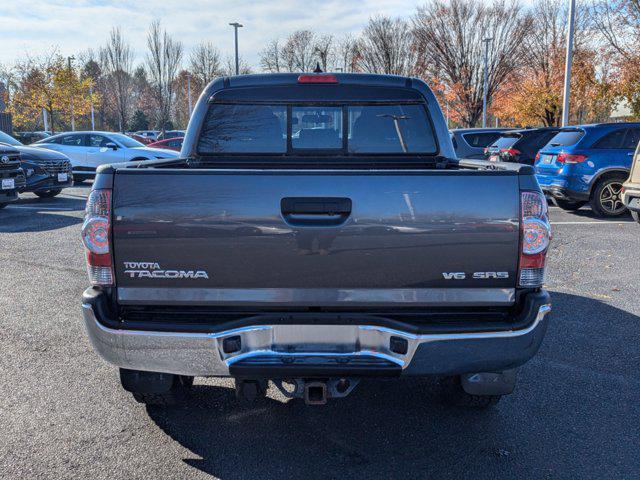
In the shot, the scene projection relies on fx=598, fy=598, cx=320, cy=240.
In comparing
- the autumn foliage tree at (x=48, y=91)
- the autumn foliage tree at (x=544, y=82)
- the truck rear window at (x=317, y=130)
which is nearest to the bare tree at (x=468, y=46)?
the autumn foliage tree at (x=544, y=82)

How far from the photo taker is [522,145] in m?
13.6

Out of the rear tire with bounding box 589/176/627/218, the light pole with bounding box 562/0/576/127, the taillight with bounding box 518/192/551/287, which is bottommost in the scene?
the rear tire with bounding box 589/176/627/218

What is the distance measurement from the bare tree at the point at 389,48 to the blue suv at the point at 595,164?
28566 millimetres

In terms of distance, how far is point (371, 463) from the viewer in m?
2.98

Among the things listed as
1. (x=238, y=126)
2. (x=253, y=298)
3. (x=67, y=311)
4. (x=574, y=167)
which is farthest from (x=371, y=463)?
(x=574, y=167)

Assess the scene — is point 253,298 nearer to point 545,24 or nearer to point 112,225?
point 112,225

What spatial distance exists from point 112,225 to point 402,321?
1.37 metres

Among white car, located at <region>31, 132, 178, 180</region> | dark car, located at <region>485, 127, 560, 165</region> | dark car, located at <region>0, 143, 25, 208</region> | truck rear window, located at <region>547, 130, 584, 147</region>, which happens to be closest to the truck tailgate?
truck rear window, located at <region>547, 130, 584, 147</region>

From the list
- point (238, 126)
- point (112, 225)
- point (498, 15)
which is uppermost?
point (498, 15)

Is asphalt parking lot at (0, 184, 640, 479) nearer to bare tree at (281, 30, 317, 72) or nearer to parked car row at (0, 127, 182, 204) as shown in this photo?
parked car row at (0, 127, 182, 204)

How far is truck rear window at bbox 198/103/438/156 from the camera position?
161 inches

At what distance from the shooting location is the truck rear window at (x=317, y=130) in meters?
4.09

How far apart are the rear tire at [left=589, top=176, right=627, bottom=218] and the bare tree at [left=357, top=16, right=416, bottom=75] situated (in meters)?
28.8

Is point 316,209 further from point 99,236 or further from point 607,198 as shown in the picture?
point 607,198
